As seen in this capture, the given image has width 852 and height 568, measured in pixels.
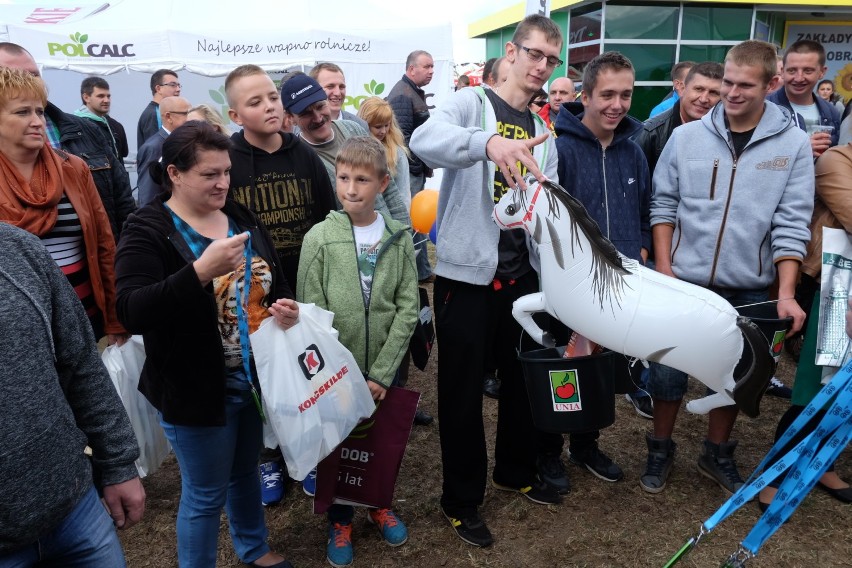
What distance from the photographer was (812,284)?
313 cm

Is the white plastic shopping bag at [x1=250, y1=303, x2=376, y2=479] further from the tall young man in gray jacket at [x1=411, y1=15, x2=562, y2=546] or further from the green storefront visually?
the green storefront

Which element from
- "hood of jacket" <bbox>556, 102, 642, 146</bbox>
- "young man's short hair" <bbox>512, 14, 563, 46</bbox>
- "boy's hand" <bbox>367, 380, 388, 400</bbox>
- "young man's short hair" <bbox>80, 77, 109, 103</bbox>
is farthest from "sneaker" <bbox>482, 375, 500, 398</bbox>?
"young man's short hair" <bbox>80, 77, 109, 103</bbox>

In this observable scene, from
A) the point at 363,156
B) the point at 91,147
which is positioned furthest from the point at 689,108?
the point at 91,147

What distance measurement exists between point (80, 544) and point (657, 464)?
282cm

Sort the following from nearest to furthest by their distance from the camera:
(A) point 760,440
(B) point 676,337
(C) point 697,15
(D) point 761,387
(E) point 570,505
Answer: (B) point 676,337, (D) point 761,387, (E) point 570,505, (A) point 760,440, (C) point 697,15

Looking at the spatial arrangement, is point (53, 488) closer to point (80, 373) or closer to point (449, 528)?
point (80, 373)

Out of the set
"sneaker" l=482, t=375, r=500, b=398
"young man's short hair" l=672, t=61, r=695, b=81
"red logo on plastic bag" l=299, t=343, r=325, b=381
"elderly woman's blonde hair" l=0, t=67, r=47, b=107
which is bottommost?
"sneaker" l=482, t=375, r=500, b=398

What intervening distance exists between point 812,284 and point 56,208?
11.4 feet

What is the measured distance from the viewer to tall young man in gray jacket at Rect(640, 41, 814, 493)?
112 inches

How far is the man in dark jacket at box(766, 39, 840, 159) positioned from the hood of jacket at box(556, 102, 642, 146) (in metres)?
1.67

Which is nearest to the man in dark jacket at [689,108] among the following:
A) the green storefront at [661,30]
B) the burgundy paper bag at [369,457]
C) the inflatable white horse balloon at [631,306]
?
the inflatable white horse balloon at [631,306]

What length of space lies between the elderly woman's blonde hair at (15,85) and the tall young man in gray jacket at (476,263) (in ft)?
4.66

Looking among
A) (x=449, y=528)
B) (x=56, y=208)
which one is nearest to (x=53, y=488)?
(x=56, y=208)

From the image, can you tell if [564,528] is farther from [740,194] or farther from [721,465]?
[740,194]
